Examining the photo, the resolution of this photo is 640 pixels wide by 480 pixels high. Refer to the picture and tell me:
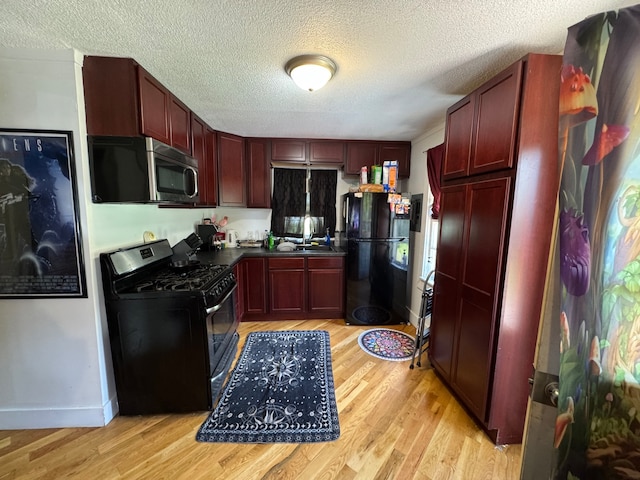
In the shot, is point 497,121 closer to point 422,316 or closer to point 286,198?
point 422,316

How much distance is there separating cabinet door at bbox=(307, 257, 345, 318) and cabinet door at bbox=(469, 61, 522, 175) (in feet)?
6.31

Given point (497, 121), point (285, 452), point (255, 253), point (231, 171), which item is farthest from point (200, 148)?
point (285, 452)

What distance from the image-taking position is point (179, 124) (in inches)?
84.1

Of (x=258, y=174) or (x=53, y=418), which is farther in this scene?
(x=258, y=174)

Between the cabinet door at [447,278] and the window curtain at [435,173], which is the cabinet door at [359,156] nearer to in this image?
the window curtain at [435,173]

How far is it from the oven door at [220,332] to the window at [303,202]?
5.40ft

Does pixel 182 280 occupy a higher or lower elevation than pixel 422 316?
higher

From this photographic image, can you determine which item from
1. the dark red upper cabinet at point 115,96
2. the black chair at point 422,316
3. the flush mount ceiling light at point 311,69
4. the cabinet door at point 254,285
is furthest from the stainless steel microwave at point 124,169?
the black chair at point 422,316

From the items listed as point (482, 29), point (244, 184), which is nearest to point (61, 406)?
point (244, 184)

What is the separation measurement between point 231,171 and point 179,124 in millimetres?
1087

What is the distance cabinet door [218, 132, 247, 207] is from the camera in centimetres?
311

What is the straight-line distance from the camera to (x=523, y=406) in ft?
5.29

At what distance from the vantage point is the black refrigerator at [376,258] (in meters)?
3.05

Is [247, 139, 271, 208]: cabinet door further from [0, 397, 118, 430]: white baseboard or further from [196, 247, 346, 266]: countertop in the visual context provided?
[0, 397, 118, 430]: white baseboard
